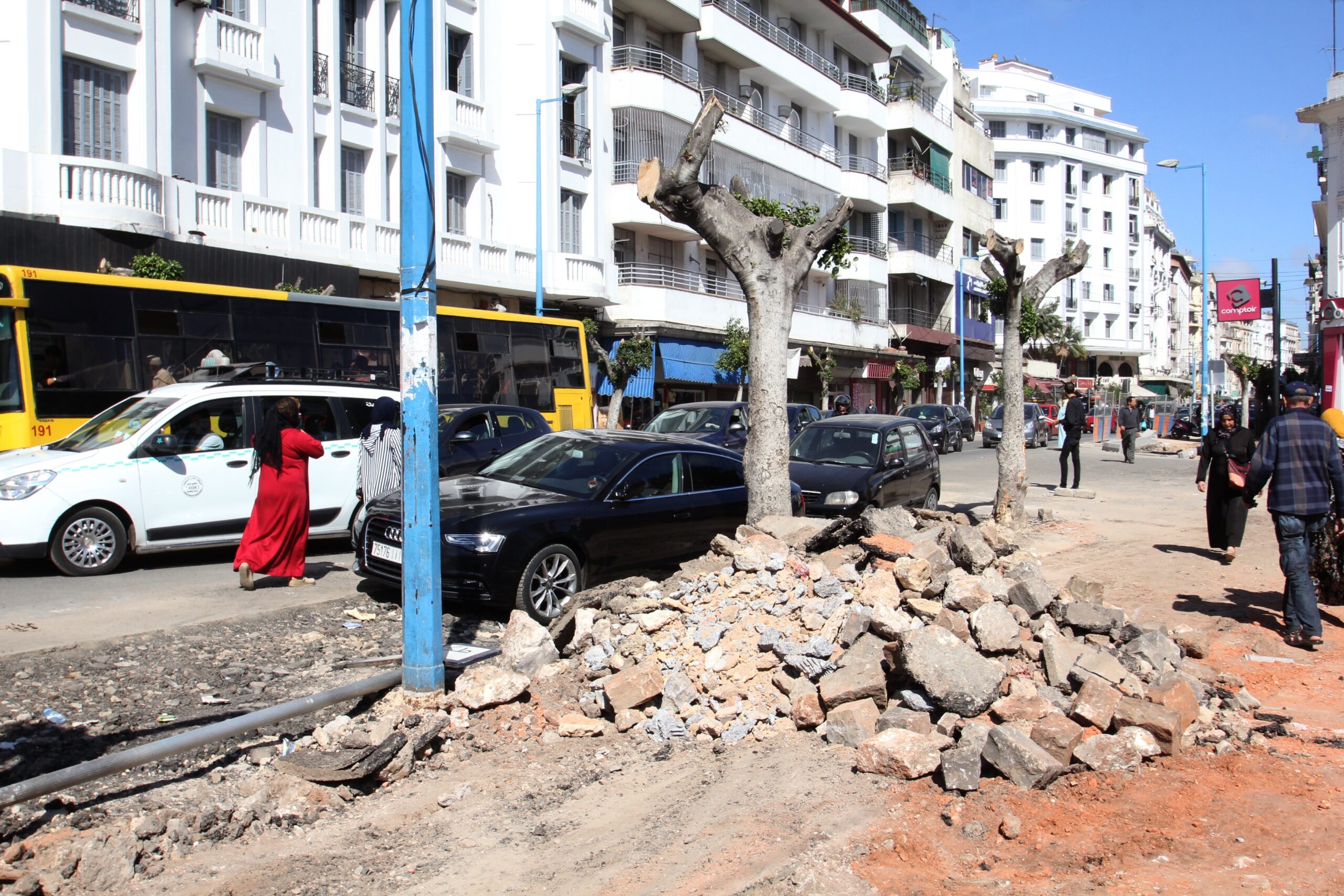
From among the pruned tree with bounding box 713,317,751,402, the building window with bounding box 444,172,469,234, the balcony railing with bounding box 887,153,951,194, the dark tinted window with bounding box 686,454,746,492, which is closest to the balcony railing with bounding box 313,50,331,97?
the building window with bounding box 444,172,469,234

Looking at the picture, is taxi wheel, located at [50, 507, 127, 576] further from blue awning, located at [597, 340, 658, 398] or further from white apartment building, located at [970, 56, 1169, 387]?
white apartment building, located at [970, 56, 1169, 387]

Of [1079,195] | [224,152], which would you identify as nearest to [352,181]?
[224,152]

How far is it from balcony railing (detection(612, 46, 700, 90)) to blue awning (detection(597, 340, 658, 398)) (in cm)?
812

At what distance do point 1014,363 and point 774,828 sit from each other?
431 inches

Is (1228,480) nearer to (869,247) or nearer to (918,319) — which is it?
(869,247)

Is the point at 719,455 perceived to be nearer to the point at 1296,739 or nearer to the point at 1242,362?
the point at 1296,739

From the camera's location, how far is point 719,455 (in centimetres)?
995

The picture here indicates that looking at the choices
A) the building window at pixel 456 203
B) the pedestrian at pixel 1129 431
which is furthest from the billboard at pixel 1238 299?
the building window at pixel 456 203

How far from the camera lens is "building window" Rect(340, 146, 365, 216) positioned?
23.6 metres

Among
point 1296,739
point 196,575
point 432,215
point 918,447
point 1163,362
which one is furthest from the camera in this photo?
point 1163,362

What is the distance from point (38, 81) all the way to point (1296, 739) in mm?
19990

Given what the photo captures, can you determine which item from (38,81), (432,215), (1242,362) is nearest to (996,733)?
(432,215)

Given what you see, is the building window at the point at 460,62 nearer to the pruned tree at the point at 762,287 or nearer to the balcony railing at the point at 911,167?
the pruned tree at the point at 762,287

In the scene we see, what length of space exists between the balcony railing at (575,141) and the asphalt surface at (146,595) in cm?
1956
